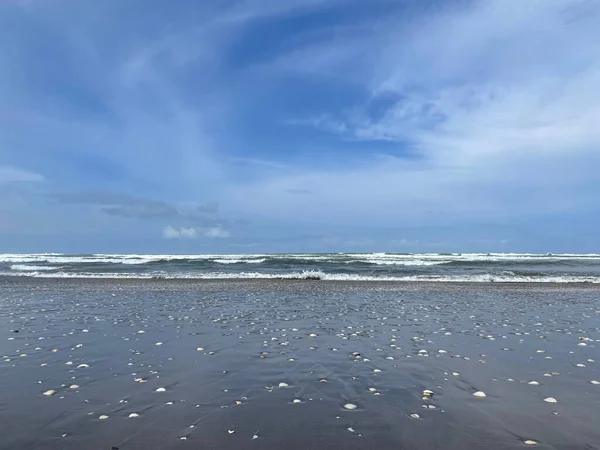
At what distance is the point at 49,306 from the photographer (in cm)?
1947

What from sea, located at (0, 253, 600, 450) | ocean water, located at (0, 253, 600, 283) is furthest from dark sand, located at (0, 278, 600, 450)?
ocean water, located at (0, 253, 600, 283)

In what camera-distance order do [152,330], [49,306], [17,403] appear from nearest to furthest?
[17,403]
[152,330]
[49,306]

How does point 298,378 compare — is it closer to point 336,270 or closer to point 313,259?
point 336,270

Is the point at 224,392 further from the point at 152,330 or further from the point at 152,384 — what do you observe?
the point at 152,330

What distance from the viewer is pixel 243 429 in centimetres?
625

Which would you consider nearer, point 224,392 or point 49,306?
point 224,392

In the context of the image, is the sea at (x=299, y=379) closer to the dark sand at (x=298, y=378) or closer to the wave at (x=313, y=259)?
the dark sand at (x=298, y=378)

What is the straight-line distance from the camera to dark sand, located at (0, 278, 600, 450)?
20.0 feet

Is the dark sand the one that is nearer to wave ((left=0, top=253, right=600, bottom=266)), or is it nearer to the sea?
the sea

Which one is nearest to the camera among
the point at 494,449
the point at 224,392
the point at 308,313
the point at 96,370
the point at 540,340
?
the point at 494,449

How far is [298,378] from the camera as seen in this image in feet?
28.7

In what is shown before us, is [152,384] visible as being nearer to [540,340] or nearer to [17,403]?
[17,403]

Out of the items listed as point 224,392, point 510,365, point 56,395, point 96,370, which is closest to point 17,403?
point 56,395

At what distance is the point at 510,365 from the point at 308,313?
928 centimetres
